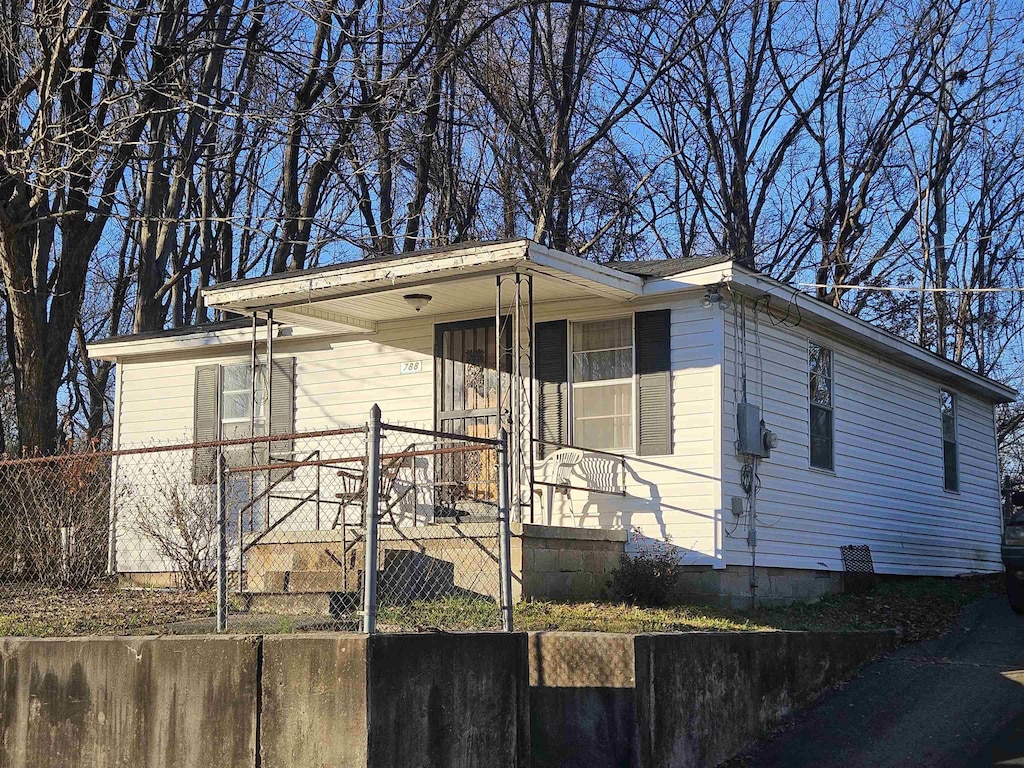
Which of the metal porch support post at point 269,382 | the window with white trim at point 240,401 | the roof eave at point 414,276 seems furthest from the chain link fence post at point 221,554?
the window with white trim at point 240,401

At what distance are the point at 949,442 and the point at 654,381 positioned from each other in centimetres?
730

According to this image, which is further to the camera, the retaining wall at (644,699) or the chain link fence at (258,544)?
the chain link fence at (258,544)

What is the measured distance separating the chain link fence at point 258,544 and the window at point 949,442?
7836 mm

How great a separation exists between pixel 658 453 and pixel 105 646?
20.9 feet

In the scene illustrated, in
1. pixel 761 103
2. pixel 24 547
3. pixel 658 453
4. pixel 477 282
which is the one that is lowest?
pixel 24 547

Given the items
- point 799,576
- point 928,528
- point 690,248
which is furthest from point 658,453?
point 690,248

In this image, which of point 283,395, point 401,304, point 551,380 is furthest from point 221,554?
point 283,395

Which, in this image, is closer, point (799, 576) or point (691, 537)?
point (691, 537)

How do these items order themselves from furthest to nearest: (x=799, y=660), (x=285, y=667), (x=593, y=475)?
(x=593, y=475)
(x=799, y=660)
(x=285, y=667)

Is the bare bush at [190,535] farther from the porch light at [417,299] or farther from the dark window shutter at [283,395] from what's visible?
the porch light at [417,299]

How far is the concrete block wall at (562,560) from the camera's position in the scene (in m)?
10.7

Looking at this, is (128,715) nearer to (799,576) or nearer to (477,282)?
(477,282)

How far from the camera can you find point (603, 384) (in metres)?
12.6

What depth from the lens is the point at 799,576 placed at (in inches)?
512
